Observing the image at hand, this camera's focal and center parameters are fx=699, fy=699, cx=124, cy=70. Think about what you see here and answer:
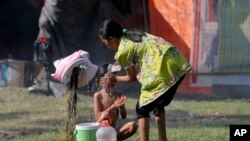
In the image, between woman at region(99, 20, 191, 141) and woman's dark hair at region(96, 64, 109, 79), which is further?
woman's dark hair at region(96, 64, 109, 79)

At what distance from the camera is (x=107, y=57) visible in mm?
14094

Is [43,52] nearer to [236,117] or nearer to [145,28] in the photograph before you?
[145,28]

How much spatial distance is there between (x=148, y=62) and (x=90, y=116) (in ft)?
Result: 12.3

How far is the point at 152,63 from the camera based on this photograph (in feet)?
24.1

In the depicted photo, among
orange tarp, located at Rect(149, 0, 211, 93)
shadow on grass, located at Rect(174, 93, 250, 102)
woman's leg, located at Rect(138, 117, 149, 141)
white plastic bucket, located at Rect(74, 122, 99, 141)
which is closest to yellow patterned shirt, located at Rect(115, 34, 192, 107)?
woman's leg, located at Rect(138, 117, 149, 141)

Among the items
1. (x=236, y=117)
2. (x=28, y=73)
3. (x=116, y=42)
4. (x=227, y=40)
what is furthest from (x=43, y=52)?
(x=116, y=42)

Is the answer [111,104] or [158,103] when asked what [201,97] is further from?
[158,103]

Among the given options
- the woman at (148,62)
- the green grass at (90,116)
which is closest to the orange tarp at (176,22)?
the green grass at (90,116)

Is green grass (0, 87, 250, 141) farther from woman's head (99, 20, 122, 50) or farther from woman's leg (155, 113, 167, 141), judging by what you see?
woman's head (99, 20, 122, 50)

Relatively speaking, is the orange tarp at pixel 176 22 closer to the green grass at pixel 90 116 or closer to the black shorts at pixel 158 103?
the green grass at pixel 90 116

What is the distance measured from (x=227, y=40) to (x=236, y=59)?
44cm

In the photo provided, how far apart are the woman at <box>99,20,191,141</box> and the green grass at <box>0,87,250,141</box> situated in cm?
126

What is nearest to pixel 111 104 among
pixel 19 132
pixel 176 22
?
pixel 19 132

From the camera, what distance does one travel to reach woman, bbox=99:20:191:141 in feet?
24.1
